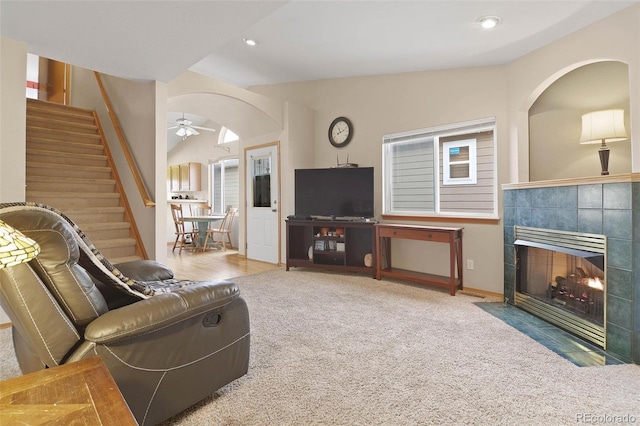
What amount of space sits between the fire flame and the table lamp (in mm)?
887

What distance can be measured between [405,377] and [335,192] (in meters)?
3.05

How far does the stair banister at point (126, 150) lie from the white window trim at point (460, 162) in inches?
142

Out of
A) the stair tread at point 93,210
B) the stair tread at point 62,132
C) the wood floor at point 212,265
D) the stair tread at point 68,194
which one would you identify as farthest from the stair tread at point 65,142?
the wood floor at point 212,265

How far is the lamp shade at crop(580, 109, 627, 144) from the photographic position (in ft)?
8.84

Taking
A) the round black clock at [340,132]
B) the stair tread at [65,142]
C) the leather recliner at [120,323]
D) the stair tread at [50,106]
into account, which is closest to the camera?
the leather recliner at [120,323]

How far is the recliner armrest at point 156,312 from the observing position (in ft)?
3.91

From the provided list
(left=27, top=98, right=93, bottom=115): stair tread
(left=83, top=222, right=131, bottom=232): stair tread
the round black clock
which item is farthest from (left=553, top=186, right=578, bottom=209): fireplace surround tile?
(left=27, top=98, right=93, bottom=115): stair tread

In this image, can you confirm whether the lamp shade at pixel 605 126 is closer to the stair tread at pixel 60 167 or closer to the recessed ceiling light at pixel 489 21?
the recessed ceiling light at pixel 489 21

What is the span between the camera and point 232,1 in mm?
2230

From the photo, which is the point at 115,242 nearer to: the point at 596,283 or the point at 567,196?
the point at 567,196

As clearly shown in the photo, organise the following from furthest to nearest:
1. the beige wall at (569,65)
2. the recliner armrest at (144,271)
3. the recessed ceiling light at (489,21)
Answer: the recessed ceiling light at (489,21), the beige wall at (569,65), the recliner armrest at (144,271)

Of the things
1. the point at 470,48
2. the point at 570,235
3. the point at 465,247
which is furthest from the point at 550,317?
the point at 470,48

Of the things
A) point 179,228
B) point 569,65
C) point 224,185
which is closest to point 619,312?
point 569,65

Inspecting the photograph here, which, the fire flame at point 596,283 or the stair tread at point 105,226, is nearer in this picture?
the fire flame at point 596,283
